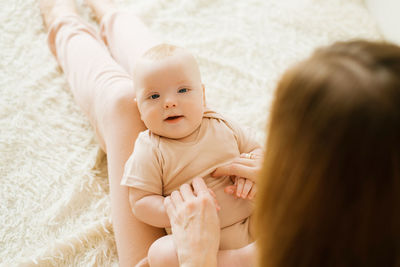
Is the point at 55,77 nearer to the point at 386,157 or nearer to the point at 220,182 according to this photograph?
the point at 220,182

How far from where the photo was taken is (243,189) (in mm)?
821

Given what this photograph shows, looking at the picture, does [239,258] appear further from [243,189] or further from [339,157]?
[339,157]

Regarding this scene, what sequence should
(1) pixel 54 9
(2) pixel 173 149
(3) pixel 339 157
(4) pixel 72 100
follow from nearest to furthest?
(3) pixel 339 157 → (2) pixel 173 149 → (4) pixel 72 100 → (1) pixel 54 9

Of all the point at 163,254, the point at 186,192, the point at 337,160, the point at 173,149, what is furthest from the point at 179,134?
the point at 337,160

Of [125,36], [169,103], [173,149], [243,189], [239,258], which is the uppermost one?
[125,36]

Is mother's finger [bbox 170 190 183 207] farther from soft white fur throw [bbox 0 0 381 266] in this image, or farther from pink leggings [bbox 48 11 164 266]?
soft white fur throw [bbox 0 0 381 266]

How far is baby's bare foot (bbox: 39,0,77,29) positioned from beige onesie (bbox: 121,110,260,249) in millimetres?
800

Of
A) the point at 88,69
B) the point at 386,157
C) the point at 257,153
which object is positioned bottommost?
the point at 257,153

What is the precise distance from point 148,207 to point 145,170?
0.28 ft

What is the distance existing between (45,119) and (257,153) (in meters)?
0.73

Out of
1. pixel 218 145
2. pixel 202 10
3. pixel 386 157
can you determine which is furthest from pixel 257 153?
pixel 202 10

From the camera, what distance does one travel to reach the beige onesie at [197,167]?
82cm

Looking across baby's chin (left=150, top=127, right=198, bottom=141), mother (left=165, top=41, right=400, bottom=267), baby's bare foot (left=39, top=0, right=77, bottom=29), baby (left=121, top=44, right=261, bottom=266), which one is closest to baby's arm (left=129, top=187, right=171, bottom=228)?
baby (left=121, top=44, right=261, bottom=266)

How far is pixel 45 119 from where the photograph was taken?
1.17m
